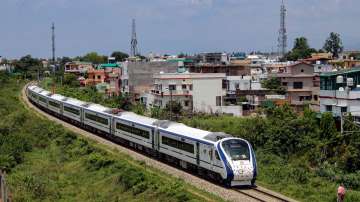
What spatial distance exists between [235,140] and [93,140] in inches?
695

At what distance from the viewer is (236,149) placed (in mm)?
21016

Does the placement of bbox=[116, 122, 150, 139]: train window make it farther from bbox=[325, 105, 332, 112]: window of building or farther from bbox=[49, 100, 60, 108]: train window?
bbox=[49, 100, 60, 108]: train window

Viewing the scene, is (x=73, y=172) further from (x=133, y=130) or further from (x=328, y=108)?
(x=328, y=108)

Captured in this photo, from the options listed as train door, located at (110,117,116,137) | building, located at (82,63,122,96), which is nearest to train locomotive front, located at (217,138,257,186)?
train door, located at (110,117,116,137)

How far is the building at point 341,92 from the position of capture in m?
34.7

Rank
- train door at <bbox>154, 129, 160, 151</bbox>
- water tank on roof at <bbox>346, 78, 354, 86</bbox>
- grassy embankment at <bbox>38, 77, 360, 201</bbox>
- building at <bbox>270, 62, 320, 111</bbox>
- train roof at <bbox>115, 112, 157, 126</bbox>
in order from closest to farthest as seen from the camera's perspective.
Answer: grassy embankment at <bbox>38, 77, 360, 201</bbox> → train door at <bbox>154, 129, 160, 151</bbox> → train roof at <bbox>115, 112, 157, 126</bbox> → water tank on roof at <bbox>346, 78, 354, 86</bbox> → building at <bbox>270, 62, 320, 111</bbox>

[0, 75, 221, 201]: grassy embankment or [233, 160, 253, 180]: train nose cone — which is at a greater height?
[233, 160, 253, 180]: train nose cone

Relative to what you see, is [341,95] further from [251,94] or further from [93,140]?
[251,94]

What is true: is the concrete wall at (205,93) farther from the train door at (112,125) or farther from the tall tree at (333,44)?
the tall tree at (333,44)

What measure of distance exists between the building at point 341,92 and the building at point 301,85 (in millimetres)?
14697

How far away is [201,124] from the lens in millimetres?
37969

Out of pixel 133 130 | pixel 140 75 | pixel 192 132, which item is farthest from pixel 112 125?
pixel 140 75

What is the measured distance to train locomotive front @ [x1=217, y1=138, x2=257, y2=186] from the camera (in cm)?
2048

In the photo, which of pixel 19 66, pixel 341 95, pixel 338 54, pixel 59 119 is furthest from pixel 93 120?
pixel 19 66
